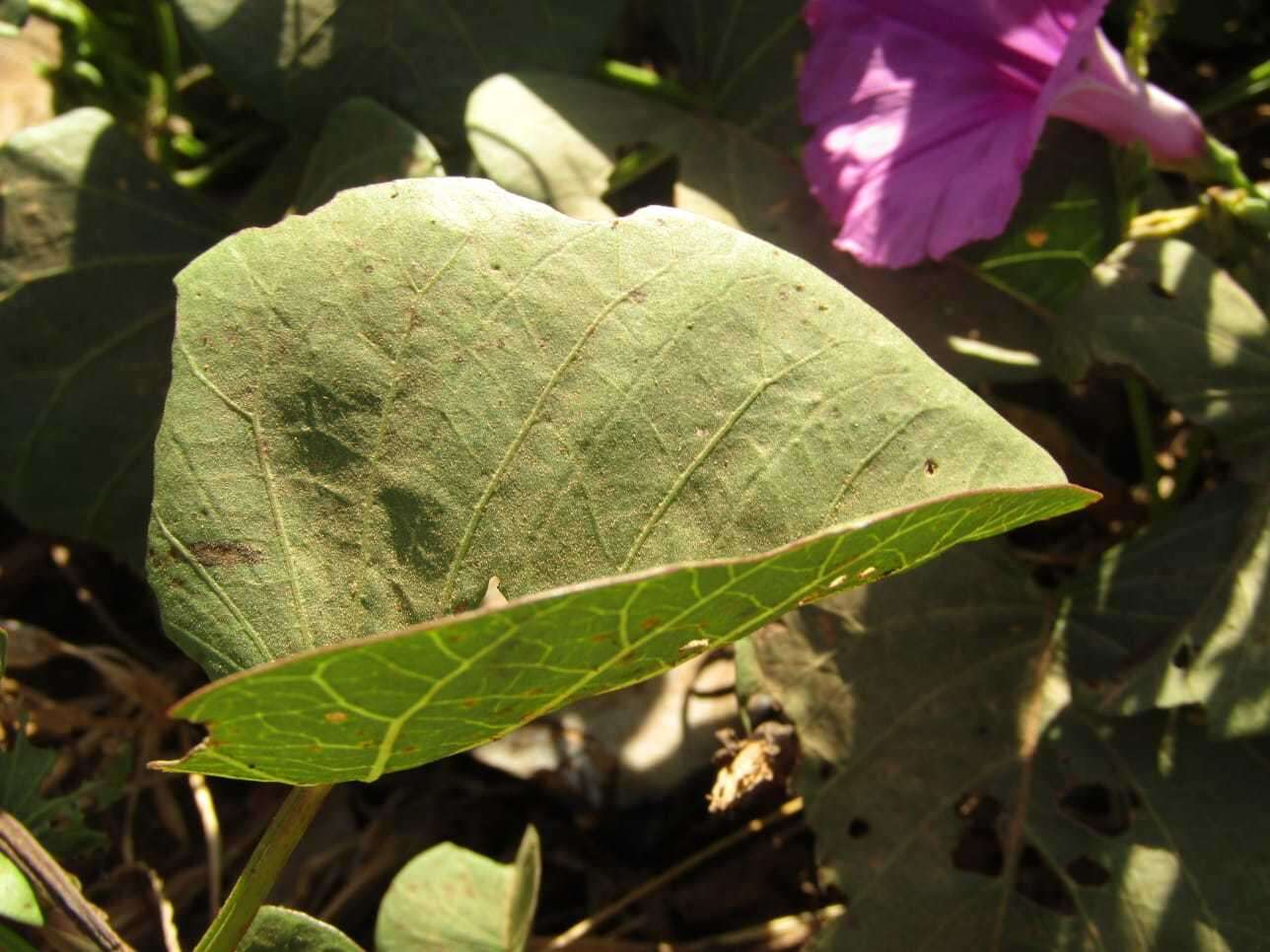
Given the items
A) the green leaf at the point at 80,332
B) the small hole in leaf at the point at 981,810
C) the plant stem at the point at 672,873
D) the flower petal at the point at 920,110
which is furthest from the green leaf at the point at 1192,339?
the green leaf at the point at 80,332

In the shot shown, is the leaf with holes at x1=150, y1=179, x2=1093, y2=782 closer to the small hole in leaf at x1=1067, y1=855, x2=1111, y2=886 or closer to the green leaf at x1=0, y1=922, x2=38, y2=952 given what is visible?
the green leaf at x1=0, y1=922, x2=38, y2=952

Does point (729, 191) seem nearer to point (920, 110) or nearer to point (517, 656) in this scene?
point (920, 110)

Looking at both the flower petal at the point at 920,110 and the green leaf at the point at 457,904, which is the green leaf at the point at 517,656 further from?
the flower petal at the point at 920,110

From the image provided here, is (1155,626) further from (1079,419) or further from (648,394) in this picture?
(648,394)

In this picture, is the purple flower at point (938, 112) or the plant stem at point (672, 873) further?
the plant stem at point (672, 873)

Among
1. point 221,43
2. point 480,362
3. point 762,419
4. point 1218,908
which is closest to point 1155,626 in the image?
point 1218,908
